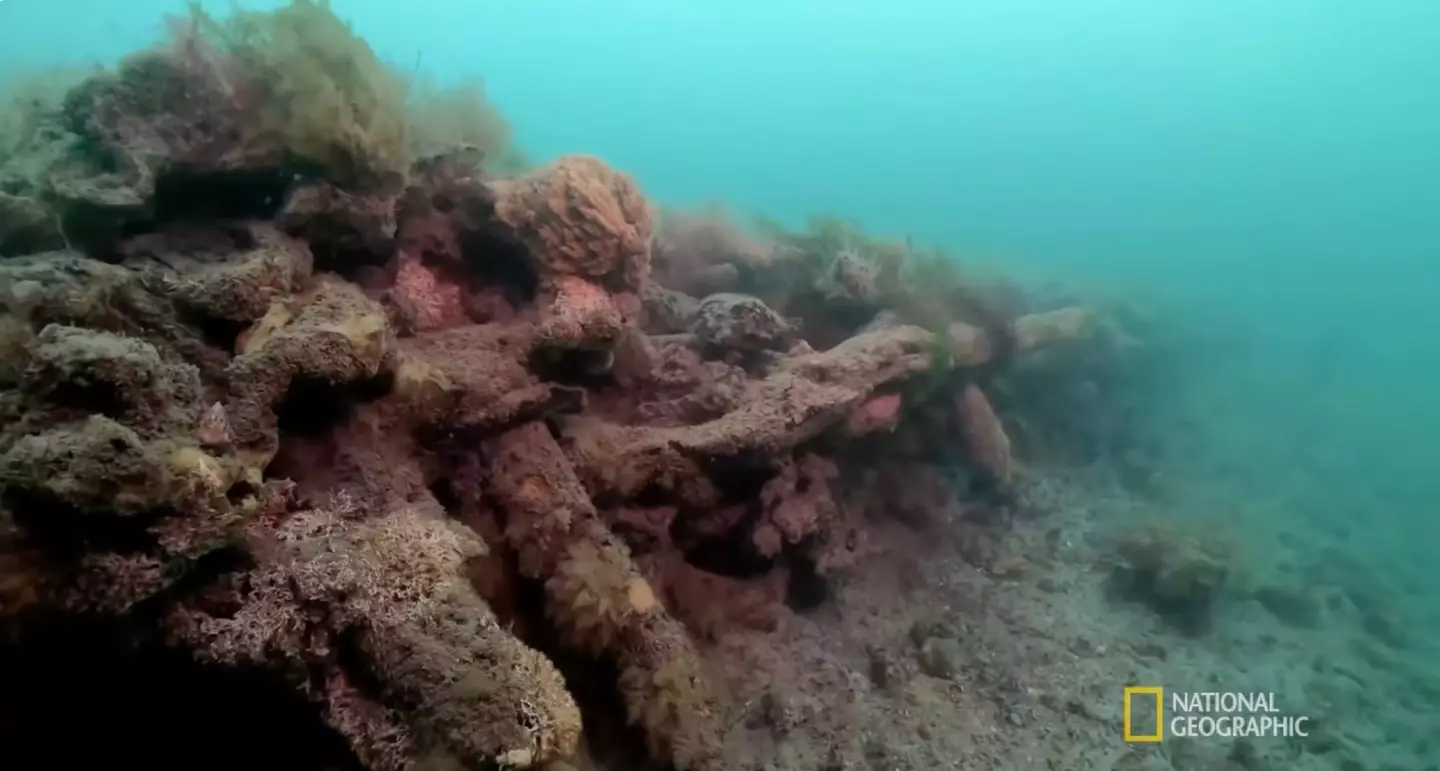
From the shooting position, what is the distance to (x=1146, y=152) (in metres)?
85.2

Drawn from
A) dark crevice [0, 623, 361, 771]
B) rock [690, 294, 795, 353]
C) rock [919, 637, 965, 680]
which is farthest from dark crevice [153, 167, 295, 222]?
rock [919, 637, 965, 680]

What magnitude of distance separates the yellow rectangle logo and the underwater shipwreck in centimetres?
163

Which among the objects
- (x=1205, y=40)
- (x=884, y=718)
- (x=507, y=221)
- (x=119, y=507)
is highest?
(x=1205, y=40)

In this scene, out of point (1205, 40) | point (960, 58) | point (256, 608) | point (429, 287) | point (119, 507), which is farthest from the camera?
point (960, 58)

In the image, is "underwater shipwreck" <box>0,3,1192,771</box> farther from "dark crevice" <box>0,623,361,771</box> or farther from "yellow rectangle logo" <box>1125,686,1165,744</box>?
"yellow rectangle logo" <box>1125,686,1165,744</box>

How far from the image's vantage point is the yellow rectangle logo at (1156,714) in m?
4.92

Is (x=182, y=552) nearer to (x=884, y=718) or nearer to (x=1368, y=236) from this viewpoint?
(x=884, y=718)

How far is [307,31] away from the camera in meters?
3.95

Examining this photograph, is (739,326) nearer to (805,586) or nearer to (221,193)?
(805,586)

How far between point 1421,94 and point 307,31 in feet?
374

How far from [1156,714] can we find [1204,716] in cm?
47

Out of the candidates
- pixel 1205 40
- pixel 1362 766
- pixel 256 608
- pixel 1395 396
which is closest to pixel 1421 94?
pixel 1205 40

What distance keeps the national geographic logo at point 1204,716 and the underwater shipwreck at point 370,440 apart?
1729 millimetres

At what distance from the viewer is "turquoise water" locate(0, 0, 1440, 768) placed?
12.2 meters
